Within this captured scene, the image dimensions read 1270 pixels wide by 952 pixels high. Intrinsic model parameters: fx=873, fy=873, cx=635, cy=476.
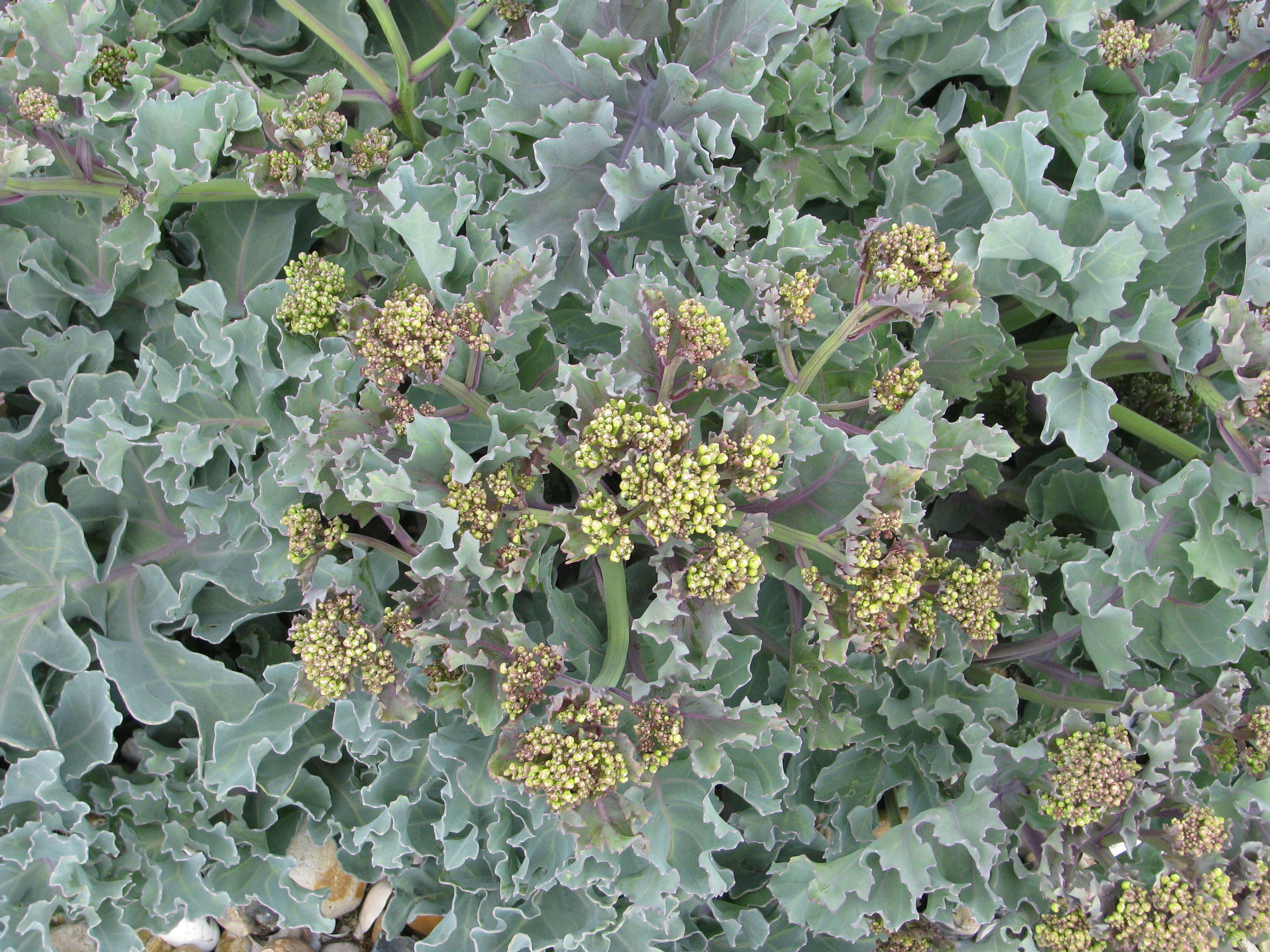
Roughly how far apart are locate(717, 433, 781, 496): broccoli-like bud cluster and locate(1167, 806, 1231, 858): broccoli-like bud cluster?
3.61ft

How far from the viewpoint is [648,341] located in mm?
1669

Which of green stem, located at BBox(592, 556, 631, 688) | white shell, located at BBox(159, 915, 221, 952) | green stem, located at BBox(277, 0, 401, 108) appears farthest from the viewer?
white shell, located at BBox(159, 915, 221, 952)

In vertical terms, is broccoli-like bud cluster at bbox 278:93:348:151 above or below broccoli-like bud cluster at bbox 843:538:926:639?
above

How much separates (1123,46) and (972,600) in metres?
1.49

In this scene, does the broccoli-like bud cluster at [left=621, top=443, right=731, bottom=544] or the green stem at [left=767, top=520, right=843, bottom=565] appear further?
the green stem at [left=767, top=520, right=843, bottom=565]

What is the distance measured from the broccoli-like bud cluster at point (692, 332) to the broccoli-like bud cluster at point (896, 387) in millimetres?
422

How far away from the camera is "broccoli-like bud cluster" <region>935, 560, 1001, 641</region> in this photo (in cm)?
181

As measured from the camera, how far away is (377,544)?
1.87 metres

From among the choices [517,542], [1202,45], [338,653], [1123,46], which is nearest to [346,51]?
[517,542]

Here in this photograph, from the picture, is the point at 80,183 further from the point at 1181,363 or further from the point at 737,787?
the point at 1181,363

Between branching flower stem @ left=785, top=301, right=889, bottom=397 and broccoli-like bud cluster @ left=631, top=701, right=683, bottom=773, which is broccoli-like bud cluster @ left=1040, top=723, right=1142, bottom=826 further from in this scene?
branching flower stem @ left=785, top=301, right=889, bottom=397

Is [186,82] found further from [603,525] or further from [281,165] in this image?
[603,525]

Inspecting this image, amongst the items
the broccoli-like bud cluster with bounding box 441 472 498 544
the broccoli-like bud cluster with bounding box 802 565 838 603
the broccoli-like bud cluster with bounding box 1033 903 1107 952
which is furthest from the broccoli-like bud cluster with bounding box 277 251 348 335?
the broccoli-like bud cluster with bounding box 1033 903 1107 952

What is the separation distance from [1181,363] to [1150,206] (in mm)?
357
